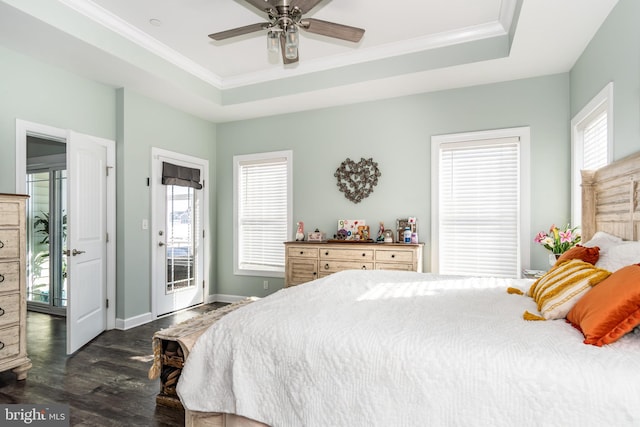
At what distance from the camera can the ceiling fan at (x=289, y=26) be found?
245 centimetres

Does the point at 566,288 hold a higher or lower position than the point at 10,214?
lower

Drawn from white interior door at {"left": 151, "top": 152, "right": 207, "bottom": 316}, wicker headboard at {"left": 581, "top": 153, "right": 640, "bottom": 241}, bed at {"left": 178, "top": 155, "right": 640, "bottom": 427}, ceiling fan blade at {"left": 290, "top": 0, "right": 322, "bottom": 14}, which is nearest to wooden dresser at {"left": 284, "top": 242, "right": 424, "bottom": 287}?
white interior door at {"left": 151, "top": 152, "right": 207, "bottom": 316}

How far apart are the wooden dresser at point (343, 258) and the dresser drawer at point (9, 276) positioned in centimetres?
261

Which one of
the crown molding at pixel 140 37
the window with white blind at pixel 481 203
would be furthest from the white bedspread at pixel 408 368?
the crown molding at pixel 140 37

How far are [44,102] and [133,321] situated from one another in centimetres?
243

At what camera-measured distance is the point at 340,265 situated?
4.33 meters

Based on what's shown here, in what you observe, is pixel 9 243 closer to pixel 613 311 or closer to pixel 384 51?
pixel 613 311

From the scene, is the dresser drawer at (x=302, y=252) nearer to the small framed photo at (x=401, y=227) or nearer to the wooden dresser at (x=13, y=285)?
the small framed photo at (x=401, y=227)

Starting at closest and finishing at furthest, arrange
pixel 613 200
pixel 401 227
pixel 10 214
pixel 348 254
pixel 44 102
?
pixel 613 200, pixel 10 214, pixel 44 102, pixel 348 254, pixel 401 227

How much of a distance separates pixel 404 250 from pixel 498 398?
2835 millimetres

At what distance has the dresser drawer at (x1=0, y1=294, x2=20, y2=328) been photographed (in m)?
2.68

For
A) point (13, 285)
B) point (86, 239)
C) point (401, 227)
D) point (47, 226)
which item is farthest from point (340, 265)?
point (47, 226)

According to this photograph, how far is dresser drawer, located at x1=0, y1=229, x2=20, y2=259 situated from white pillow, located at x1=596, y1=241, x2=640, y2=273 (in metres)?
3.85

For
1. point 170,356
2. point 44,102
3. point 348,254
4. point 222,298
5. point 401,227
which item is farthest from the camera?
point 222,298
